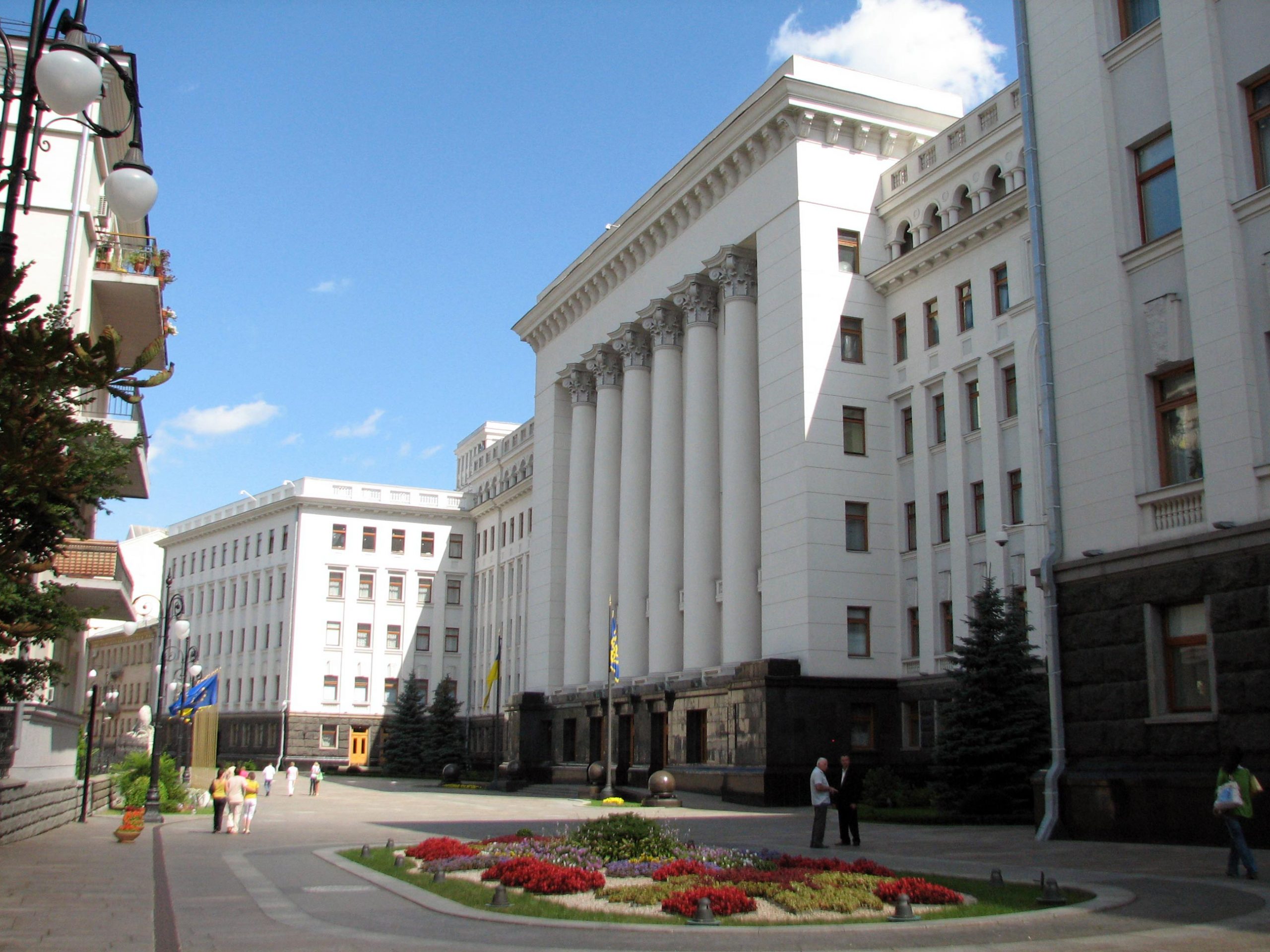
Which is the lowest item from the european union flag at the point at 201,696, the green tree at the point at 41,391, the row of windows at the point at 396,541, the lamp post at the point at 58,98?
the european union flag at the point at 201,696

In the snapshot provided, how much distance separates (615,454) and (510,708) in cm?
1380

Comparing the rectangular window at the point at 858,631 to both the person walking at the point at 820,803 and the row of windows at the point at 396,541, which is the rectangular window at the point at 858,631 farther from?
the row of windows at the point at 396,541

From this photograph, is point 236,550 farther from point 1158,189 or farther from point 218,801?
point 1158,189

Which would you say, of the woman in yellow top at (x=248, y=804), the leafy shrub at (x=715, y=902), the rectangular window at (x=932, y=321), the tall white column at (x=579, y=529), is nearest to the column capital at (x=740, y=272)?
the rectangular window at (x=932, y=321)

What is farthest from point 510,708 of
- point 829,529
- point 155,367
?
point 155,367

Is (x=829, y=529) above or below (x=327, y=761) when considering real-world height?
above

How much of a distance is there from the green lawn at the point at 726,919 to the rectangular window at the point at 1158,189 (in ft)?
40.8

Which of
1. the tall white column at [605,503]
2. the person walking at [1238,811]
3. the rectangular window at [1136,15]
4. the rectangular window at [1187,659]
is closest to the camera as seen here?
the person walking at [1238,811]

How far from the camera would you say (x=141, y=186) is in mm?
9188

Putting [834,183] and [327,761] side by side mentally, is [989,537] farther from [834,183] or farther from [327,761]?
[327,761]

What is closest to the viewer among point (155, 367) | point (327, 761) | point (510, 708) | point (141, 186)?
point (141, 186)

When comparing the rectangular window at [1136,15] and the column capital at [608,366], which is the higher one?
the column capital at [608,366]

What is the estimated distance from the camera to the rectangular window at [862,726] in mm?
38562

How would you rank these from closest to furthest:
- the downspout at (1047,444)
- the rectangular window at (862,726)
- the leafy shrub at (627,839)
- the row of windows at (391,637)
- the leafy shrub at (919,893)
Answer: the leafy shrub at (919,893), the leafy shrub at (627,839), the downspout at (1047,444), the rectangular window at (862,726), the row of windows at (391,637)
